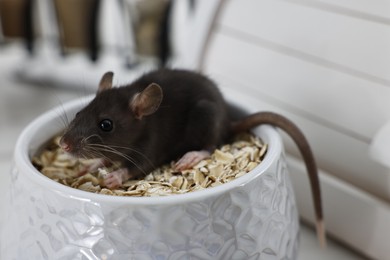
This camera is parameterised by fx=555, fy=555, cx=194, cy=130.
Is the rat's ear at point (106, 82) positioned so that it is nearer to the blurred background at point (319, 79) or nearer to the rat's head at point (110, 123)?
the rat's head at point (110, 123)

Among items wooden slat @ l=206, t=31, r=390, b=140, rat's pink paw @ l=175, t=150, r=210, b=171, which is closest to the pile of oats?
rat's pink paw @ l=175, t=150, r=210, b=171

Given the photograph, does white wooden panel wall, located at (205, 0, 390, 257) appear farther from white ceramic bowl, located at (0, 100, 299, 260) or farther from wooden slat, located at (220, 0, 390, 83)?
white ceramic bowl, located at (0, 100, 299, 260)

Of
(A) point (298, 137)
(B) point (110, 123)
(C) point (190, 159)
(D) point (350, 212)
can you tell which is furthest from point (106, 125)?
(D) point (350, 212)

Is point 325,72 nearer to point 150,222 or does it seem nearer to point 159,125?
point 159,125

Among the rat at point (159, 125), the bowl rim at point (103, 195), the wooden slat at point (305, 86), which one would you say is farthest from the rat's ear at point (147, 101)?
the wooden slat at point (305, 86)

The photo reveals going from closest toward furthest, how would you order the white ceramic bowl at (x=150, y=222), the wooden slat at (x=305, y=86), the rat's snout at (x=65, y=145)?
the white ceramic bowl at (x=150, y=222), the rat's snout at (x=65, y=145), the wooden slat at (x=305, y=86)

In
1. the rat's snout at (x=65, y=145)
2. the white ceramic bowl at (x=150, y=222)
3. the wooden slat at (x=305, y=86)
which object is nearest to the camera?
the white ceramic bowl at (x=150, y=222)

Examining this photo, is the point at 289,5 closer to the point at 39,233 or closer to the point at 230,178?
the point at 230,178

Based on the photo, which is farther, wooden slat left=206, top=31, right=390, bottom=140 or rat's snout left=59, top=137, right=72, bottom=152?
wooden slat left=206, top=31, right=390, bottom=140

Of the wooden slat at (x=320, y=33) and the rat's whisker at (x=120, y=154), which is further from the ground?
the wooden slat at (x=320, y=33)
